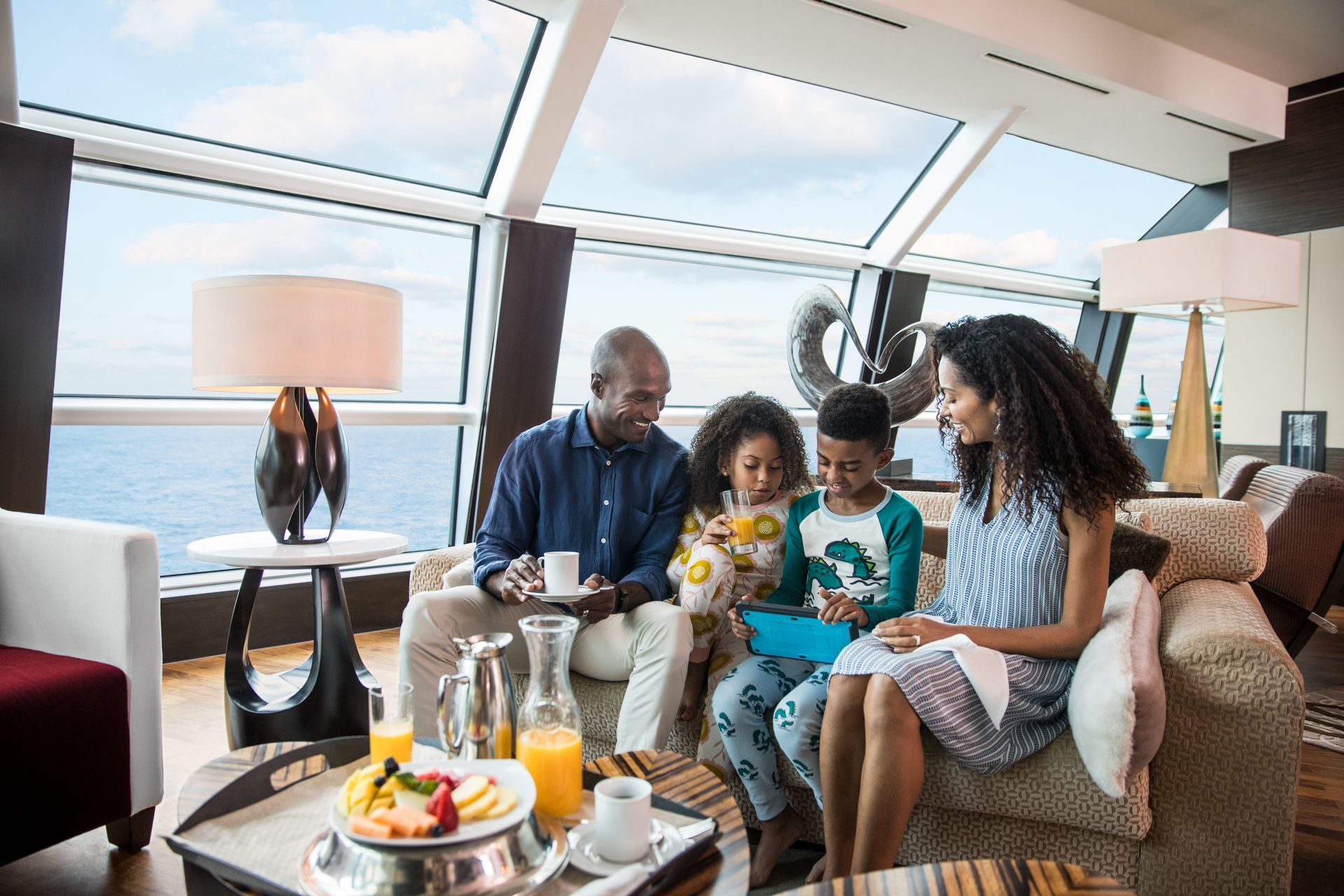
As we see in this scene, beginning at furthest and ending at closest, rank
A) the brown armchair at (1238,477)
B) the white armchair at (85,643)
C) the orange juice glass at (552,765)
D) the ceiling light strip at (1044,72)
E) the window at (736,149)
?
the window at (736,149) → the ceiling light strip at (1044,72) → the brown armchair at (1238,477) → the white armchair at (85,643) → the orange juice glass at (552,765)

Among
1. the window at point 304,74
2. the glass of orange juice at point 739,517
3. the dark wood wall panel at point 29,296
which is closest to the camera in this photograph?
the glass of orange juice at point 739,517

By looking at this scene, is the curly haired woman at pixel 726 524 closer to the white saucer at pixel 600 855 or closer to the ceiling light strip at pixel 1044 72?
the white saucer at pixel 600 855

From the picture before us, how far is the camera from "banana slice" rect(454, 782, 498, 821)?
1045mm

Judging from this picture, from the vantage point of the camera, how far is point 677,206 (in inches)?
197

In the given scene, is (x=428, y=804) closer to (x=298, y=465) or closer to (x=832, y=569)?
(x=832, y=569)

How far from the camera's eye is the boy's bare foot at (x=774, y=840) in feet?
6.07

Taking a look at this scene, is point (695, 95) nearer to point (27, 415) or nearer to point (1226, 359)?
point (27, 415)

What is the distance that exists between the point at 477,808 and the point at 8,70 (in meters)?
3.14

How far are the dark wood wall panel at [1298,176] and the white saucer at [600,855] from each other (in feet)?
18.9

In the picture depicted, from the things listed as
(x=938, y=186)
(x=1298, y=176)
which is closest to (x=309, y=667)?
(x=938, y=186)

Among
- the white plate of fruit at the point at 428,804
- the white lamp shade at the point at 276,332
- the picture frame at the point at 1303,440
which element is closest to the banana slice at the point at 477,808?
→ the white plate of fruit at the point at 428,804

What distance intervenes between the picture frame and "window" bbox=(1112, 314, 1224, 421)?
1942 mm

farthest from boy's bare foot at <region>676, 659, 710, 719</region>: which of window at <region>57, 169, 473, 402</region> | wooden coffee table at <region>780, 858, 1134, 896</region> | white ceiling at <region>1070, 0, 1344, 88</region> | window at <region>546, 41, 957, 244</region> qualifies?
white ceiling at <region>1070, 0, 1344, 88</region>

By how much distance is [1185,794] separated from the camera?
1.60 m
